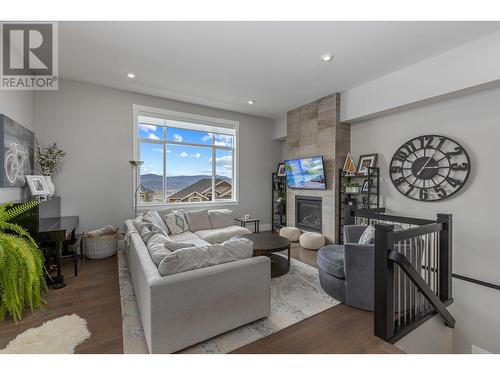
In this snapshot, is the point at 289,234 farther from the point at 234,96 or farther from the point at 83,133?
the point at 83,133

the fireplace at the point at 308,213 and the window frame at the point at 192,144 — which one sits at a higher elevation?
the window frame at the point at 192,144

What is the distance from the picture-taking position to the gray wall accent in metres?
4.61

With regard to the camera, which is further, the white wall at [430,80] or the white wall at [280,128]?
the white wall at [280,128]

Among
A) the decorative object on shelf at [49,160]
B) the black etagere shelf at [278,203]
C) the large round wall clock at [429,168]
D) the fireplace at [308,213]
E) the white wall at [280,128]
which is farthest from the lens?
the black etagere shelf at [278,203]

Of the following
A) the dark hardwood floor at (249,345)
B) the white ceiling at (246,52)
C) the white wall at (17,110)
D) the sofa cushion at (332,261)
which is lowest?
the dark hardwood floor at (249,345)

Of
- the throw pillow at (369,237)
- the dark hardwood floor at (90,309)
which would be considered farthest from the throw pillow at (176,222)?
the throw pillow at (369,237)

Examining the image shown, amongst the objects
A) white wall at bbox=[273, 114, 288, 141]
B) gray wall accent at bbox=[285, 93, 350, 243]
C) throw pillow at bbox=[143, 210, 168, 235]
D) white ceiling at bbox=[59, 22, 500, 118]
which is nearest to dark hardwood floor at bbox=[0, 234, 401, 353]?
throw pillow at bbox=[143, 210, 168, 235]

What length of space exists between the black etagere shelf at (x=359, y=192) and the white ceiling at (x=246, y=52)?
5.72ft

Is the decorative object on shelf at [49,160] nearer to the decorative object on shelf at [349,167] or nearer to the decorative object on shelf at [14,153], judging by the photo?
the decorative object on shelf at [14,153]

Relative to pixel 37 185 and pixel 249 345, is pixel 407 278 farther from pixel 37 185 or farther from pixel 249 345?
pixel 37 185

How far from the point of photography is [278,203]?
639 cm

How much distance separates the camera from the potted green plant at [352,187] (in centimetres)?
439

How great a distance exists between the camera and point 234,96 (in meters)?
4.72

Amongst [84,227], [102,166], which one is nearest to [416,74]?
[102,166]
